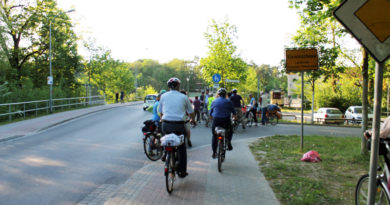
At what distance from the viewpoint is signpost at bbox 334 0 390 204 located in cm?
284

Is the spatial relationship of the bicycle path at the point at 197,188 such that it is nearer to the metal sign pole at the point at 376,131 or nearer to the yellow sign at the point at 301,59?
the metal sign pole at the point at 376,131

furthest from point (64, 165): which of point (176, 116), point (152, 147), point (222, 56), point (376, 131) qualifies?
point (222, 56)

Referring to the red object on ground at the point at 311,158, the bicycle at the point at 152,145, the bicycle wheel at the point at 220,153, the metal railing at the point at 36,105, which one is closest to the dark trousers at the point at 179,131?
the bicycle wheel at the point at 220,153

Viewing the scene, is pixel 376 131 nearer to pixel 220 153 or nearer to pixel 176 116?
pixel 176 116

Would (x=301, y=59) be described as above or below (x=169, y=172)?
above

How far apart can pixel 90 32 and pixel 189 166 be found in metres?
40.8

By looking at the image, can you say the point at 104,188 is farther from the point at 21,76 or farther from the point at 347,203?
the point at 21,76

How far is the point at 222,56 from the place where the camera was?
29375mm

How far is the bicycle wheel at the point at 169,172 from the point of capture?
16.9ft

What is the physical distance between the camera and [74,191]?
216 inches

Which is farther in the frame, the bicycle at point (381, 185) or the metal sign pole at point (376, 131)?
the bicycle at point (381, 185)

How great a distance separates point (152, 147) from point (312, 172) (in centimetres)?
381

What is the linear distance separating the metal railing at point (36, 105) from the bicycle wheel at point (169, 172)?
1518cm

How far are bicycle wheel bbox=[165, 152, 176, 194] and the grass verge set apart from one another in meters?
1.63
